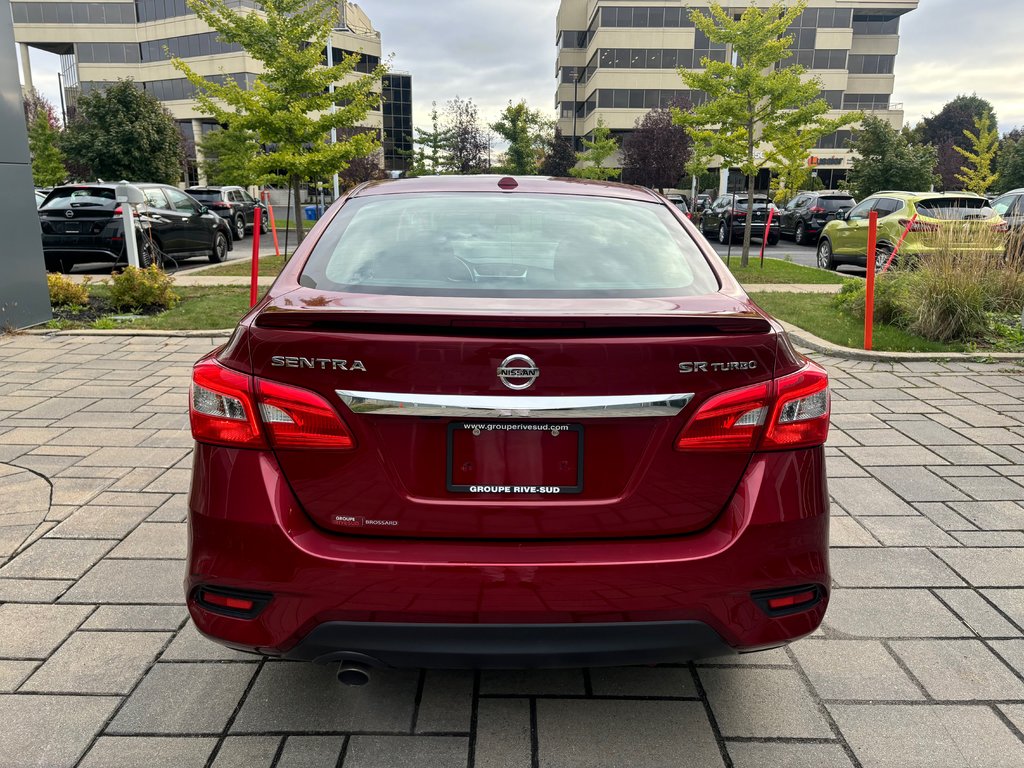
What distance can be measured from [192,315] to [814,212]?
21.4 meters

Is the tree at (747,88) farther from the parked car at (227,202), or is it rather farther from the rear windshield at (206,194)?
the rear windshield at (206,194)

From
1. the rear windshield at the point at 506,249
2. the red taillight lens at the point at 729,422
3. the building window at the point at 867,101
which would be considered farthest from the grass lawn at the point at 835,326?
the building window at the point at 867,101

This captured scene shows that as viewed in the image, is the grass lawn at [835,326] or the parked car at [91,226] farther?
the parked car at [91,226]

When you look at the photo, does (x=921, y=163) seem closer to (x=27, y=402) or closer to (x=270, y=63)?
(x=270, y=63)

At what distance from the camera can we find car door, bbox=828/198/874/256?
1620 centimetres

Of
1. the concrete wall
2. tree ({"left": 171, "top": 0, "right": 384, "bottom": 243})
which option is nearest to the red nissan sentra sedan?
the concrete wall

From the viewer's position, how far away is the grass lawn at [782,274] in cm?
1468

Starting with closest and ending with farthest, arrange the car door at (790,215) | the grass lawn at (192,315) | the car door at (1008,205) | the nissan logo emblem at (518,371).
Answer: the nissan logo emblem at (518,371), the grass lawn at (192,315), the car door at (1008,205), the car door at (790,215)

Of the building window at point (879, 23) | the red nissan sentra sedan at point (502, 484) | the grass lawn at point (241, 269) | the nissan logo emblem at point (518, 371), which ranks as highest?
the building window at point (879, 23)

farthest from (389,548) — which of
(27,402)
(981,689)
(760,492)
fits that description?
(27,402)

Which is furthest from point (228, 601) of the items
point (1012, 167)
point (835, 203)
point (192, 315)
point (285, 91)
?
point (1012, 167)

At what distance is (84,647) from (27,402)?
4.13m

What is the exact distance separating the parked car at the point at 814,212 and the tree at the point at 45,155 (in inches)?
1448

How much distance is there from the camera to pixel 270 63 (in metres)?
15.9
